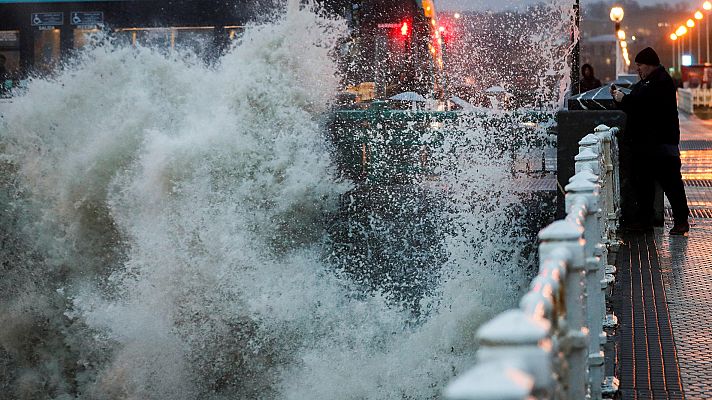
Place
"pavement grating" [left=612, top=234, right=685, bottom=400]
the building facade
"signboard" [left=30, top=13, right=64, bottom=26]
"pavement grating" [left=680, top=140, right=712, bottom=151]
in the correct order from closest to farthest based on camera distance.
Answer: "pavement grating" [left=612, top=234, right=685, bottom=400]
the building facade
"signboard" [left=30, top=13, right=64, bottom=26]
"pavement grating" [left=680, top=140, right=712, bottom=151]

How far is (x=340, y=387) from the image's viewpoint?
893 cm

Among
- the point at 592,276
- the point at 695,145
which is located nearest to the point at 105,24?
the point at 695,145

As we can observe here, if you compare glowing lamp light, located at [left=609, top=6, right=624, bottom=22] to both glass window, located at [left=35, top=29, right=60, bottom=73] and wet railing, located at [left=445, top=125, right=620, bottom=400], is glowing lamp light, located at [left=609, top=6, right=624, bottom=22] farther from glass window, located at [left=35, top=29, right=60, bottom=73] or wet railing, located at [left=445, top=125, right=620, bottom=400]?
wet railing, located at [left=445, top=125, right=620, bottom=400]

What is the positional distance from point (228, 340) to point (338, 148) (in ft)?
22.3

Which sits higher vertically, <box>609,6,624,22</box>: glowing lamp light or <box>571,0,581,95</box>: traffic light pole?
<box>609,6,624,22</box>: glowing lamp light

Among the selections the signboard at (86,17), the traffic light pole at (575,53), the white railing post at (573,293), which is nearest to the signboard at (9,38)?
the signboard at (86,17)

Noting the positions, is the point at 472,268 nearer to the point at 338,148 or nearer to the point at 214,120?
the point at 214,120

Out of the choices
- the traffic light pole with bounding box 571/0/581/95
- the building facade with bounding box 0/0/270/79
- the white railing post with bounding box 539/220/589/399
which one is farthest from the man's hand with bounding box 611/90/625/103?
the building facade with bounding box 0/0/270/79

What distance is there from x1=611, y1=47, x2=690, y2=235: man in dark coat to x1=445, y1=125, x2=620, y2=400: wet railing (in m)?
4.63

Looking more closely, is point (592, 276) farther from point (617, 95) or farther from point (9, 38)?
point (9, 38)

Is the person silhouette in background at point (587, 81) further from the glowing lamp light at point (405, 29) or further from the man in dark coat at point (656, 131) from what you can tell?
the man in dark coat at point (656, 131)

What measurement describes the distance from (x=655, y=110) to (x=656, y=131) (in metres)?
0.21

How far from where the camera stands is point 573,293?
12.4ft

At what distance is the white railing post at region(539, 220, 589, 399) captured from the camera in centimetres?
350
